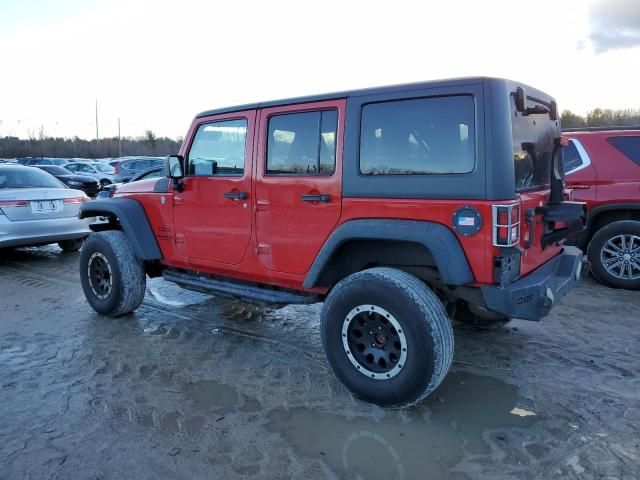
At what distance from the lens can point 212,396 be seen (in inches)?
137

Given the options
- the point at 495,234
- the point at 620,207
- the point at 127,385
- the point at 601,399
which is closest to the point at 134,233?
the point at 127,385

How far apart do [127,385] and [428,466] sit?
218 centimetres

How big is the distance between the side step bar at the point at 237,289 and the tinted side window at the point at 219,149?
96cm

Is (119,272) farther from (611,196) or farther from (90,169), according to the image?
(90,169)

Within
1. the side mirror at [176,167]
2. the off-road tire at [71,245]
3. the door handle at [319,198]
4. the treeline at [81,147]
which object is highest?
the treeline at [81,147]

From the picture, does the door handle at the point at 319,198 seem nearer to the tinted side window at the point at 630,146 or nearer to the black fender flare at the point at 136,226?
the black fender flare at the point at 136,226

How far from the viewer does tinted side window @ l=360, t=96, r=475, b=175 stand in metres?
3.07

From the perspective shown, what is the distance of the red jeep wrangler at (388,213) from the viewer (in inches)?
119

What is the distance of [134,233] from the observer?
16.1 feet

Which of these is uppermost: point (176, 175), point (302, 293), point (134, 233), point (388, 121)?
point (388, 121)

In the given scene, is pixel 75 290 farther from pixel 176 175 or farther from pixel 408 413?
pixel 408 413

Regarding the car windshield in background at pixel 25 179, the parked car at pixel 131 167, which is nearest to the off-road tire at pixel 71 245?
the car windshield in background at pixel 25 179

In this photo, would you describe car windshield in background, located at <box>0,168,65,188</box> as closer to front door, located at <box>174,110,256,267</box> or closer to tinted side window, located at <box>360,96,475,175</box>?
front door, located at <box>174,110,256,267</box>

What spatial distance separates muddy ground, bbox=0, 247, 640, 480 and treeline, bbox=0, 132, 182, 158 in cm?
5388
